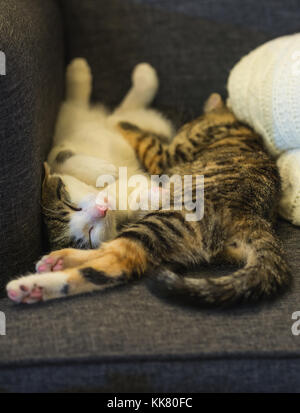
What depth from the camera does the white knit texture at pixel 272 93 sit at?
129cm

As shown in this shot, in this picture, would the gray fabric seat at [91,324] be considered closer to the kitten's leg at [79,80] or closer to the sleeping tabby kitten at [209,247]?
the sleeping tabby kitten at [209,247]

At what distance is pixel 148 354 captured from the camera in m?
0.87

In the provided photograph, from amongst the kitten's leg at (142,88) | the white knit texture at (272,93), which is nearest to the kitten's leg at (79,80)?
the kitten's leg at (142,88)

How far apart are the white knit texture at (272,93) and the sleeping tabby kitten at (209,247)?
0.08 metres

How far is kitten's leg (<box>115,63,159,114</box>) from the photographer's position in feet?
5.61

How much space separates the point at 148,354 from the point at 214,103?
1074 mm

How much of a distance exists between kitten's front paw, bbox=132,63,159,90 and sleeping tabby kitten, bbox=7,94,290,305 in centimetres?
48

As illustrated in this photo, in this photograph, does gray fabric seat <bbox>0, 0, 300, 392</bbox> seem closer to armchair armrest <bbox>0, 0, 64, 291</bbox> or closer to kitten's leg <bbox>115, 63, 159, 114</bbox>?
armchair armrest <bbox>0, 0, 64, 291</bbox>

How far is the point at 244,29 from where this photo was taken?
1688 mm

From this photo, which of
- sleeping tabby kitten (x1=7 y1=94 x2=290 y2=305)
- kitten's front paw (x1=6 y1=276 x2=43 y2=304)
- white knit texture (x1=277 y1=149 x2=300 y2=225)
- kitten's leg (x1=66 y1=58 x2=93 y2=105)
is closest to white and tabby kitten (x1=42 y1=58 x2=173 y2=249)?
kitten's leg (x1=66 y1=58 x2=93 y2=105)

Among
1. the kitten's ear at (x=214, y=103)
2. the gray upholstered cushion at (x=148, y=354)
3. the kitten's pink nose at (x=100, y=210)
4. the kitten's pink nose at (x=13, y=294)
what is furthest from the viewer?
the kitten's ear at (x=214, y=103)

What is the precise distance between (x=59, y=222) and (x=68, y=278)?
29 cm
